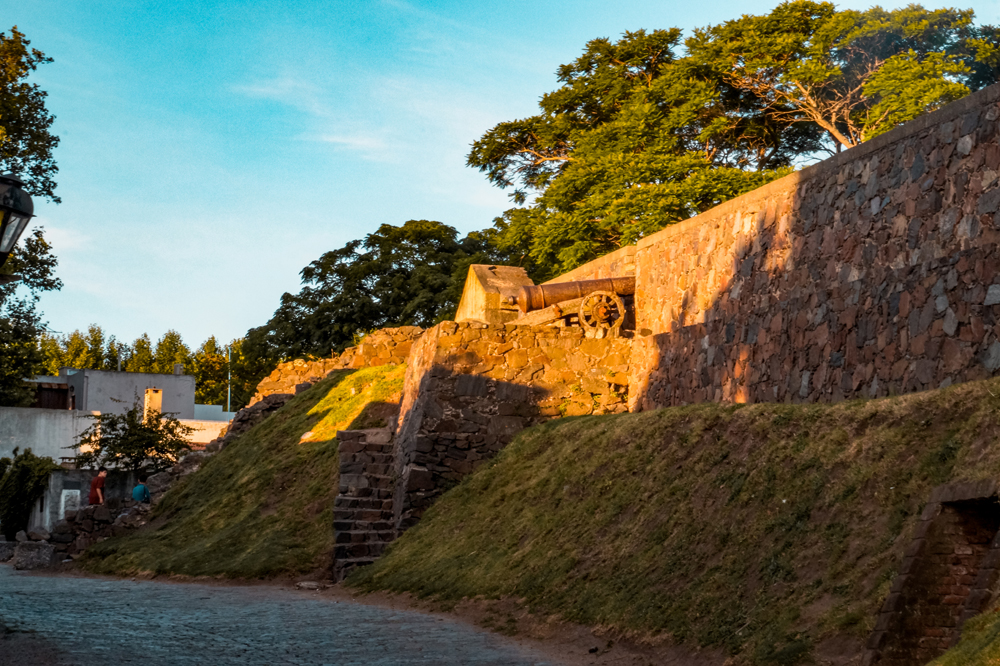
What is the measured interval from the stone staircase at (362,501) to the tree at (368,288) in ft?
58.5

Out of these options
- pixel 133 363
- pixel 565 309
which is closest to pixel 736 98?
pixel 565 309

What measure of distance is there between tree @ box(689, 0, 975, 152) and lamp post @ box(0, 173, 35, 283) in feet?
77.6

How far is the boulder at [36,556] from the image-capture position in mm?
20391

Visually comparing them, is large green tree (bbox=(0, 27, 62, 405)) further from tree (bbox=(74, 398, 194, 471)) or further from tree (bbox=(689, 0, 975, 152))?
tree (bbox=(689, 0, 975, 152))

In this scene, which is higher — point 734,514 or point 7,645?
point 734,514

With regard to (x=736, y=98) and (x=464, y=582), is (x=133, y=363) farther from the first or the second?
(x=464, y=582)

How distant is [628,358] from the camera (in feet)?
58.8

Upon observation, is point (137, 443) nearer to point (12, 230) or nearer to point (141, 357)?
point (12, 230)

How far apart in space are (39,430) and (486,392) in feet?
82.7

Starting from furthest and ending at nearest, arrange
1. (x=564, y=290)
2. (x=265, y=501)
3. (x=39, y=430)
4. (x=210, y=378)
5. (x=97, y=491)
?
(x=210, y=378) → (x=39, y=430) → (x=97, y=491) → (x=265, y=501) → (x=564, y=290)

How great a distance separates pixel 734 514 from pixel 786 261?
4.85 meters

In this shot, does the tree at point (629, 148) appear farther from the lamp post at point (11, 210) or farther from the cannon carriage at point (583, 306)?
the lamp post at point (11, 210)

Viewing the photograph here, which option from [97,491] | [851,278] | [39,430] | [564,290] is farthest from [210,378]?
[851,278]

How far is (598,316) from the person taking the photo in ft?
59.6
